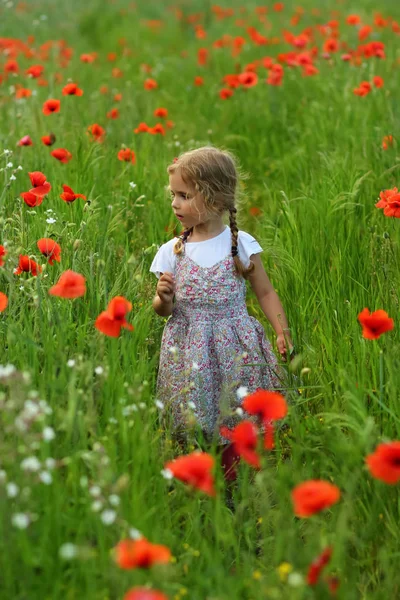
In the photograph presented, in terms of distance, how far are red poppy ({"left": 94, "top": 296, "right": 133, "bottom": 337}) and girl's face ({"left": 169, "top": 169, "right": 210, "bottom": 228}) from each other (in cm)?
88

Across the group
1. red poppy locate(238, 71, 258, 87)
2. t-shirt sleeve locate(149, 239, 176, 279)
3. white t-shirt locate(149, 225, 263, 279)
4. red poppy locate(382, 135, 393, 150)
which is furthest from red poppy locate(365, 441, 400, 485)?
red poppy locate(238, 71, 258, 87)

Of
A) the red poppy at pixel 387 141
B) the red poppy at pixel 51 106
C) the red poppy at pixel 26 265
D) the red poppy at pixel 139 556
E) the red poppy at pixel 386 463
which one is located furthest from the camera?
the red poppy at pixel 387 141

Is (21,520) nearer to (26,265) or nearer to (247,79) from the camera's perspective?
(26,265)

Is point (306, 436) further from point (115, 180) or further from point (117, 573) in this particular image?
point (115, 180)

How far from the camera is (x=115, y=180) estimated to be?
173 inches

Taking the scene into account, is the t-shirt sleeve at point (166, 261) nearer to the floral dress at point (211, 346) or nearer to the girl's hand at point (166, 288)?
the floral dress at point (211, 346)

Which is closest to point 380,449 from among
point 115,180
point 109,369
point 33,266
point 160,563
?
point 160,563

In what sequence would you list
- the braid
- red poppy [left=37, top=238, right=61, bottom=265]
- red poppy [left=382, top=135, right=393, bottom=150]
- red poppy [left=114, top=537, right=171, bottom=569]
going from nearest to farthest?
red poppy [left=114, top=537, right=171, bottom=569] → red poppy [left=37, top=238, right=61, bottom=265] → the braid → red poppy [left=382, top=135, right=393, bottom=150]

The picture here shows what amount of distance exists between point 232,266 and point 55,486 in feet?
4.43

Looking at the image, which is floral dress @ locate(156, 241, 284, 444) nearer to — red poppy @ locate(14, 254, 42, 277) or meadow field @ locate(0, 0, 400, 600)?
meadow field @ locate(0, 0, 400, 600)

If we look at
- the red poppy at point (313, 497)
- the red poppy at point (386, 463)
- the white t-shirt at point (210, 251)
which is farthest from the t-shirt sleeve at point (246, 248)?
the red poppy at point (313, 497)

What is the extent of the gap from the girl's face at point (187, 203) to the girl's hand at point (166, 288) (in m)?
0.23

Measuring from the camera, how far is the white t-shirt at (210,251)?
118 inches

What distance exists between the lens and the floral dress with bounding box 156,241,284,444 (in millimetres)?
2928
